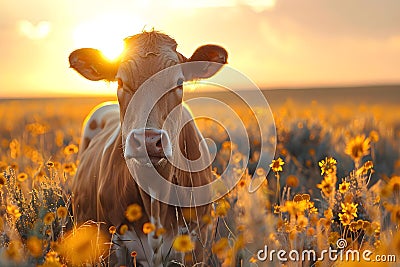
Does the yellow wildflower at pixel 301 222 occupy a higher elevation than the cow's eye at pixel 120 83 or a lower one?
lower

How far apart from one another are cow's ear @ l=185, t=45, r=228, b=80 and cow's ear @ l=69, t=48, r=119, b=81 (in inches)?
22.8

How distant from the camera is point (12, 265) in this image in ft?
14.2

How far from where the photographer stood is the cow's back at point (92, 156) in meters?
5.34

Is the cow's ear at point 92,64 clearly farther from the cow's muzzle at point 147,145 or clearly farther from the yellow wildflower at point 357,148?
the yellow wildflower at point 357,148

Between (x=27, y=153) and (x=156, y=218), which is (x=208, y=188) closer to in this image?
(x=156, y=218)

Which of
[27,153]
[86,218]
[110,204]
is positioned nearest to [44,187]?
[86,218]

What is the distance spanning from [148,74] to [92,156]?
1766 millimetres

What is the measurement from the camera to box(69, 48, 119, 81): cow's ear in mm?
4891

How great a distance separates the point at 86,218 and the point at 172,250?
3.03 ft

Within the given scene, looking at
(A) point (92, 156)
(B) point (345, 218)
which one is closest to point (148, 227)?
(B) point (345, 218)

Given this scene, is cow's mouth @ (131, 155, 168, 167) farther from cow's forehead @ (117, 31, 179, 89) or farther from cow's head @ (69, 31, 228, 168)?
cow's forehead @ (117, 31, 179, 89)

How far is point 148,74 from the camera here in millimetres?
4473

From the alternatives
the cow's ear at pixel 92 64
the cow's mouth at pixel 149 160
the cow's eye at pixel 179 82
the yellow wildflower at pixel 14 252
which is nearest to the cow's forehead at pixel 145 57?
the cow's eye at pixel 179 82

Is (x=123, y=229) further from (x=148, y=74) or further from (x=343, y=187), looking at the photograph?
(x=343, y=187)
